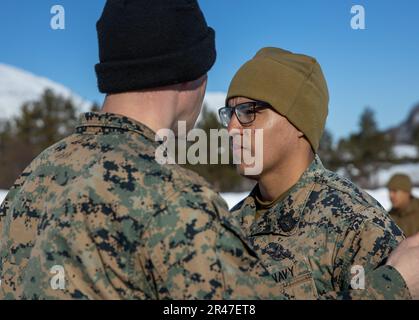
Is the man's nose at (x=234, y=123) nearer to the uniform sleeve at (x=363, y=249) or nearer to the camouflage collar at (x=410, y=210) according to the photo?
the uniform sleeve at (x=363, y=249)

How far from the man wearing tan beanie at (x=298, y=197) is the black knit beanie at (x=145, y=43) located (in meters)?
1.19

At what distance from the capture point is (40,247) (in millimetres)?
1874

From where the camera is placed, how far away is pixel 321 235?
2924mm

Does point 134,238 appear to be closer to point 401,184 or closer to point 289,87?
point 289,87

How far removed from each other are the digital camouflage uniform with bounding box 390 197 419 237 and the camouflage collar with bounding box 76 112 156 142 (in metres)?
8.36

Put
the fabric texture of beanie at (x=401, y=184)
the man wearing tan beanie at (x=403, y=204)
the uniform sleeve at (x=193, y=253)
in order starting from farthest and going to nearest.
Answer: the fabric texture of beanie at (x=401, y=184)
the man wearing tan beanie at (x=403, y=204)
the uniform sleeve at (x=193, y=253)

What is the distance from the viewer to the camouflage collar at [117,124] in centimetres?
199

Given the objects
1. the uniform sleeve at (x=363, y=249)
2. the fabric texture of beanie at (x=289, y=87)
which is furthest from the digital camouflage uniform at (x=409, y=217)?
the uniform sleeve at (x=363, y=249)

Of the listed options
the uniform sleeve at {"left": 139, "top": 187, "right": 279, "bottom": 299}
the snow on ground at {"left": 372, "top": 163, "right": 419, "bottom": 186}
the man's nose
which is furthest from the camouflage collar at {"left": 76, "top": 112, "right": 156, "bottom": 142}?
the snow on ground at {"left": 372, "top": 163, "right": 419, "bottom": 186}

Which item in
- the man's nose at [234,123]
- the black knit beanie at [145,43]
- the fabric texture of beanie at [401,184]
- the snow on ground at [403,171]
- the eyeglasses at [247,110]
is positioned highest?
the snow on ground at [403,171]

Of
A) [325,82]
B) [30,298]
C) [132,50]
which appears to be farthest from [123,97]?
[325,82]

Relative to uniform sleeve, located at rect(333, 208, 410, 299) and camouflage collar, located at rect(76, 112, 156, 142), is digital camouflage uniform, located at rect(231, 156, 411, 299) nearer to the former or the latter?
uniform sleeve, located at rect(333, 208, 410, 299)

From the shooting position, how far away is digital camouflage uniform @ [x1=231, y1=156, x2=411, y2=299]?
9.03ft
